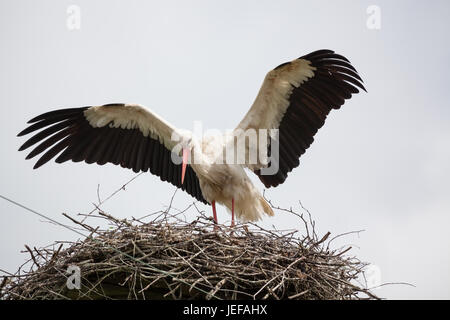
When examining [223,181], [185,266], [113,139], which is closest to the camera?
[185,266]

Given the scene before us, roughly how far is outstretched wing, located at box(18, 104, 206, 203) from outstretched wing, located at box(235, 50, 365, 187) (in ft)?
3.15

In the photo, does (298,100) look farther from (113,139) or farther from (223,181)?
(113,139)

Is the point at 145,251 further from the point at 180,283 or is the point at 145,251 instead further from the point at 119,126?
the point at 119,126

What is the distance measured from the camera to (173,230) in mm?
4121

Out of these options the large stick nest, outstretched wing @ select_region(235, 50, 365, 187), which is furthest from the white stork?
the large stick nest

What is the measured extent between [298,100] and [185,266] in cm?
246

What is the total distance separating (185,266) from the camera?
3.84 m

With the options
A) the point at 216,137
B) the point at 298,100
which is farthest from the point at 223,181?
the point at 298,100

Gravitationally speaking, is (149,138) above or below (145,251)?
above

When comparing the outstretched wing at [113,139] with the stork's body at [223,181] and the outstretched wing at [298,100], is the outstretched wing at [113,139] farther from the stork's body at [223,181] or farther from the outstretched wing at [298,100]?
the outstretched wing at [298,100]

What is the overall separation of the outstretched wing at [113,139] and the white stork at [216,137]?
0.03ft
